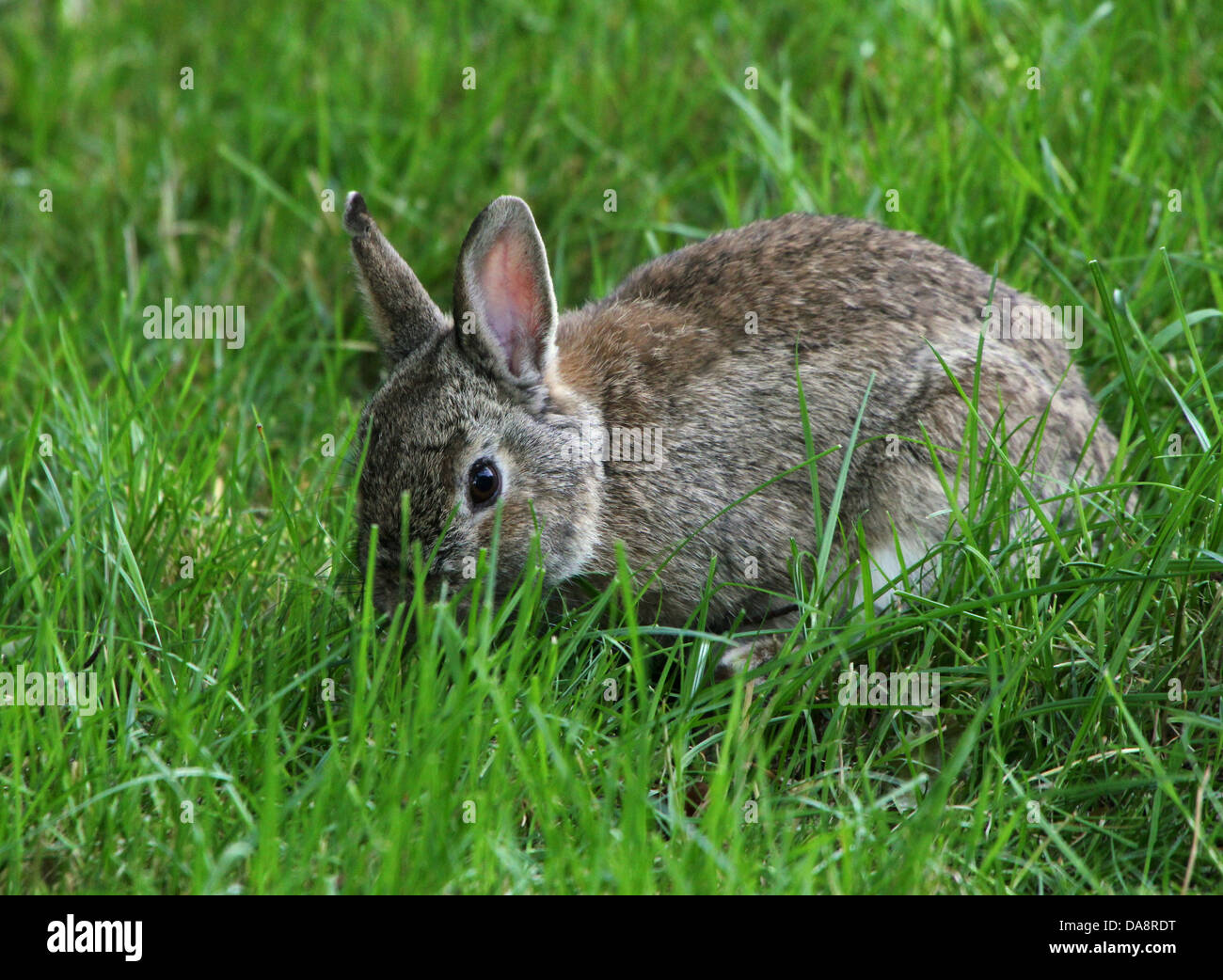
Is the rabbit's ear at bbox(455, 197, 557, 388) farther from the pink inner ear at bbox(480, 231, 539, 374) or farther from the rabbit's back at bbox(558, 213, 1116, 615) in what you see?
the rabbit's back at bbox(558, 213, 1116, 615)

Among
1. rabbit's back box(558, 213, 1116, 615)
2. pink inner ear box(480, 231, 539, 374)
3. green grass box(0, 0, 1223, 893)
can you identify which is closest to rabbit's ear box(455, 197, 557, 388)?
pink inner ear box(480, 231, 539, 374)

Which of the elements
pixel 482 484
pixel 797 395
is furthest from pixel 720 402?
pixel 482 484

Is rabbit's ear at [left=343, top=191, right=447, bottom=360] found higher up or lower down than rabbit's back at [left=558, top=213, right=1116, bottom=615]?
higher up

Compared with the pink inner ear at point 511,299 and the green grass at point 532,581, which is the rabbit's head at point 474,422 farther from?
the green grass at point 532,581

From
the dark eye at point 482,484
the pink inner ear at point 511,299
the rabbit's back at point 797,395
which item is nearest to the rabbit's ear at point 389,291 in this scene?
the pink inner ear at point 511,299

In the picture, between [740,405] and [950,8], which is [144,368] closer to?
[740,405]

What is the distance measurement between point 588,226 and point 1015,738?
3.47 metres

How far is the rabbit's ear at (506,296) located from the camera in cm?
451

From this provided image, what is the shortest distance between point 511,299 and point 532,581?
1122 mm

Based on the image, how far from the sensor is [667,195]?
679 cm

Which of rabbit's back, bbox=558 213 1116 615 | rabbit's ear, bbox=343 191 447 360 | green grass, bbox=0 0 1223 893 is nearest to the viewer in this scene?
green grass, bbox=0 0 1223 893

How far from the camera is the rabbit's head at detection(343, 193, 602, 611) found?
4352 mm

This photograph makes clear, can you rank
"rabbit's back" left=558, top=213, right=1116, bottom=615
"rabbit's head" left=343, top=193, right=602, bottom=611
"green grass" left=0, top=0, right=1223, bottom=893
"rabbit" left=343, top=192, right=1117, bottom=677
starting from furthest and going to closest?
"rabbit's back" left=558, top=213, right=1116, bottom=615
"rabbit" left=343, top=192, right=1117, bottom=677
"rabbit's head" left=343, top=193, right=602, bottom=611
"green grass" left=0, top=0, right=1223, bottom=893

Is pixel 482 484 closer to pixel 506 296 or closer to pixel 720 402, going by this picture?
pixel 506 296
